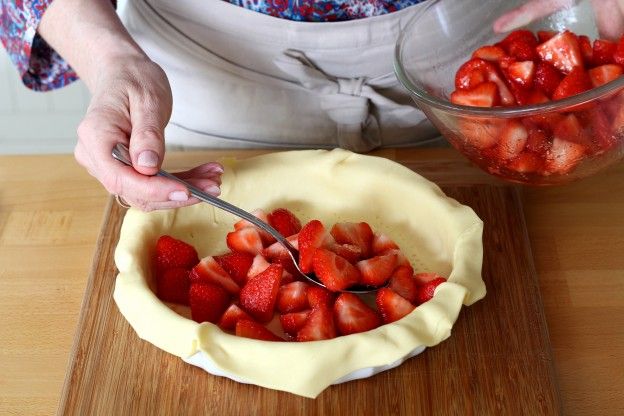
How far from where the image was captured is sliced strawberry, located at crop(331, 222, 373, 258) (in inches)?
43.8

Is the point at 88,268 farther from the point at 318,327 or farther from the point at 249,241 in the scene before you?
the point at 318,327

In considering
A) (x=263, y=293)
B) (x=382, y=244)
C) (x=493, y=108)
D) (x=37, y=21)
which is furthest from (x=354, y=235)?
(x=37, y=21)

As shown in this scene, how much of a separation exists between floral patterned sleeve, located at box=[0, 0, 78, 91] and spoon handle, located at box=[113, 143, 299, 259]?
12.7 inches

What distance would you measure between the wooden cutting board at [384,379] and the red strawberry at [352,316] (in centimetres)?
6

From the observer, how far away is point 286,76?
4.52ft

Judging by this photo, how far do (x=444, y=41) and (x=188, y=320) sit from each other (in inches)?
19.9

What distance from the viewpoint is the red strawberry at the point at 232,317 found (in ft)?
3.41

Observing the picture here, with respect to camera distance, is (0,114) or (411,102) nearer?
(411,102)

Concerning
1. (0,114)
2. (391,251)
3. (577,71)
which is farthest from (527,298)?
(0,114)

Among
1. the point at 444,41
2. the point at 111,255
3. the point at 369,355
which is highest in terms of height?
the point at 444,41

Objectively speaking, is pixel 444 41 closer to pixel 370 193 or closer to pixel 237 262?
pixel 370 193

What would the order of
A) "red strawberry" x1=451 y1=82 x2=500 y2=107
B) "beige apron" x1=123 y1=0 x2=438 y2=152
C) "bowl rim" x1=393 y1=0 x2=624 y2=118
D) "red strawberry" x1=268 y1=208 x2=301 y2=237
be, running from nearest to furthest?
"bowl rim" x1=393 y1=0 x2=624 y2=118 < "red strawberry" x1=451 y1=82 x2=500 y2=107 < "red strawberry" x1=268 y1=208 x2=301 y2=237 < "beige apron" x1=123 y1=0 x2=438 y2=152

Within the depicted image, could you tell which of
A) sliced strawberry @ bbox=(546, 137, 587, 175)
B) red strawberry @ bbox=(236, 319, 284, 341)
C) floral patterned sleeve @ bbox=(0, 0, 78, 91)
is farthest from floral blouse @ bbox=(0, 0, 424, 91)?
red strawberry @ bbox=(236, 319, 284, 341)

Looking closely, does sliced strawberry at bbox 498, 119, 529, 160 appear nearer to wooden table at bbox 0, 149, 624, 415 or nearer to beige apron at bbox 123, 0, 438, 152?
wooden table at bbox 0, 149, 624, 415
